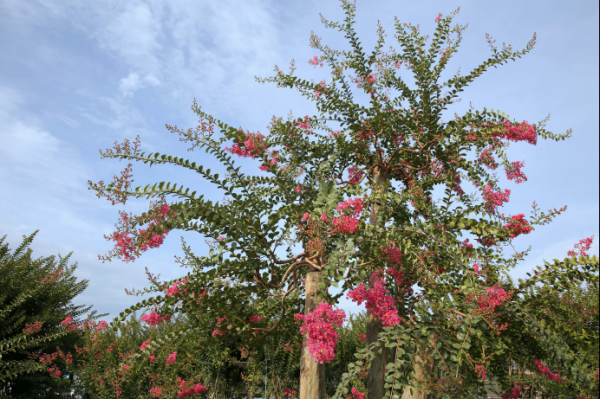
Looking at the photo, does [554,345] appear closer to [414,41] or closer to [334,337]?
[334,337]

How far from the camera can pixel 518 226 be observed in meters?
3.36

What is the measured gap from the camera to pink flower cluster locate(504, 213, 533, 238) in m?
3.36

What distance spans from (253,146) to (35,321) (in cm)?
600

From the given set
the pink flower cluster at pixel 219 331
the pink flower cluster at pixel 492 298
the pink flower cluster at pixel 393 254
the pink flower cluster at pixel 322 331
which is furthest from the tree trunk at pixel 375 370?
the pink flower cluster at pixel 219 331

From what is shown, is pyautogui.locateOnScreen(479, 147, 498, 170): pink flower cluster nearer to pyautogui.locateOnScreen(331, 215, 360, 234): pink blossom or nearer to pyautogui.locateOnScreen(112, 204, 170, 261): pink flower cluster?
pyautogui.locateOnScreen(331, 215, 360, 234): pink blossom

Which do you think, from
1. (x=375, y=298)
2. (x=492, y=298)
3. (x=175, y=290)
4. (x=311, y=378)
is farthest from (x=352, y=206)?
(x=175, y=290)

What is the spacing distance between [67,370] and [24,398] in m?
1.06

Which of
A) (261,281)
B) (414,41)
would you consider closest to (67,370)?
(261,281)

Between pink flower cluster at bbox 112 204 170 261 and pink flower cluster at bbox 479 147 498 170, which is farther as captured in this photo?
pink flower cluster at bbox 479 147 498 170

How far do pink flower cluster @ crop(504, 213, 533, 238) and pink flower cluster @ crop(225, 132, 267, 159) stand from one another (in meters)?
2.59

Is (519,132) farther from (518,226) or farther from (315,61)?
(315,61)

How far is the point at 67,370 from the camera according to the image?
25.4 feet

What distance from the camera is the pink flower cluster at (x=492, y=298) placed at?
2.53 meters

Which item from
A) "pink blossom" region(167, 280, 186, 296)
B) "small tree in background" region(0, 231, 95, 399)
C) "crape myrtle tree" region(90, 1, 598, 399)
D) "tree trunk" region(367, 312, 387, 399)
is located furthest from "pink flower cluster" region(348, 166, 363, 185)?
"small tree in background" region(0, 231, 95, 399)
